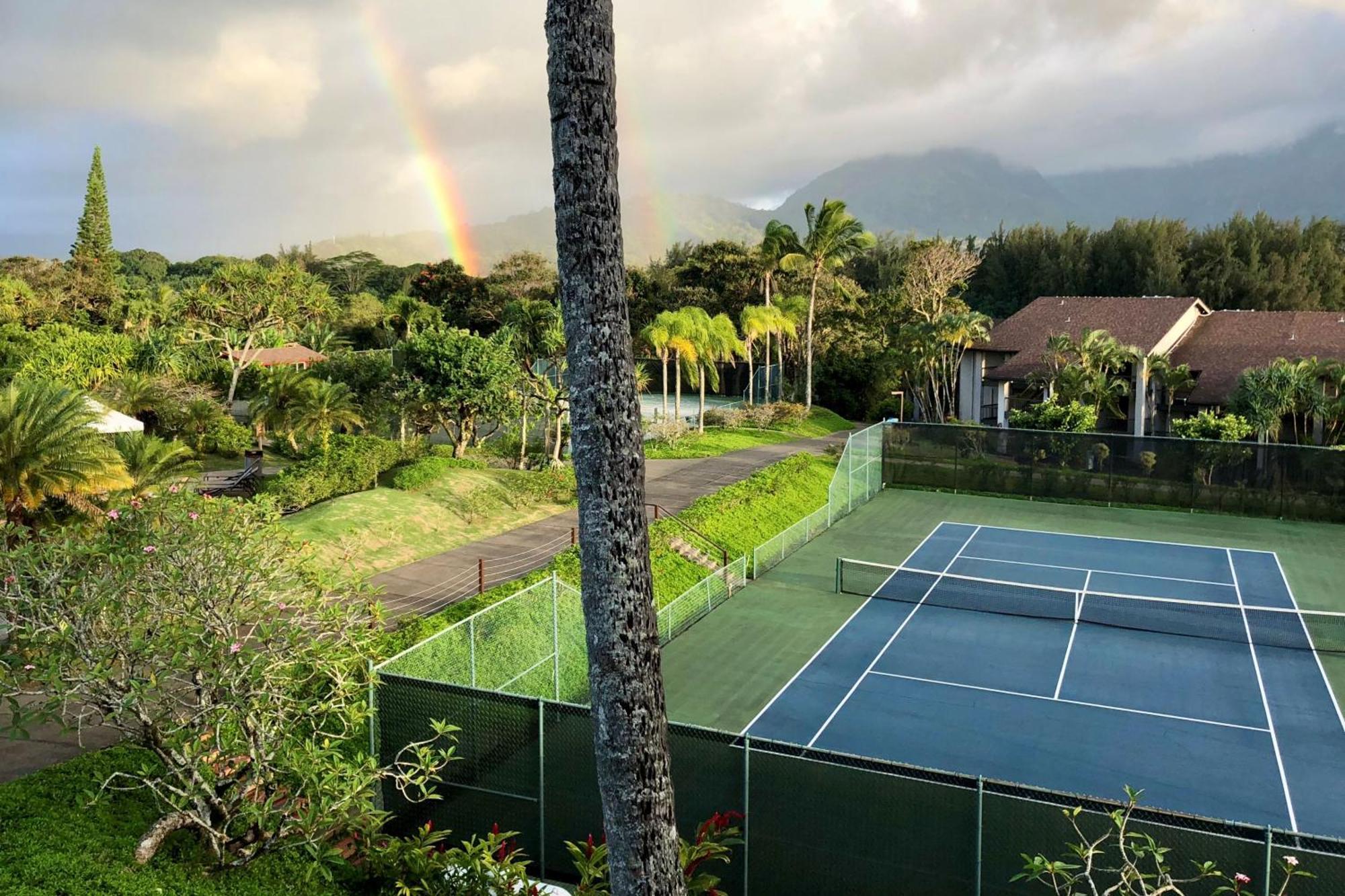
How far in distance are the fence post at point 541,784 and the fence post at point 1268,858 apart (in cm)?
631

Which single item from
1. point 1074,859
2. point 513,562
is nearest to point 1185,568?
point 513,562

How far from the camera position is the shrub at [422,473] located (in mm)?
25906

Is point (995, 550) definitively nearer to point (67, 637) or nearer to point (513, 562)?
point (513, 562)

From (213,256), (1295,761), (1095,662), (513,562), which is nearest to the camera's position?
(1295,761)

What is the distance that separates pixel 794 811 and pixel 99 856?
5.95 meters

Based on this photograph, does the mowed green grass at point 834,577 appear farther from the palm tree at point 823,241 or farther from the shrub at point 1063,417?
the palm tree at point 823,241

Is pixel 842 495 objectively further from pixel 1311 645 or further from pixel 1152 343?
pixel 1152 343

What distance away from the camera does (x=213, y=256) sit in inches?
4213

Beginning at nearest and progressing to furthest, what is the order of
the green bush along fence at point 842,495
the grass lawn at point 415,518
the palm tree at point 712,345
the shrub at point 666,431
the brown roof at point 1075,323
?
the grass lawn at point 415,518 → the green bush along fence at point 842,495 → the shrub at point 666,431 → the palm tree at point 712,345 → the brown roof at point 1075,323

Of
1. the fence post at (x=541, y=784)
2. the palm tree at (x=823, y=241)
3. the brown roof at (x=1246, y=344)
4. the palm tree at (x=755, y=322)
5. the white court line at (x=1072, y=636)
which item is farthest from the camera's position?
the palm tree at (x=823, y=241)

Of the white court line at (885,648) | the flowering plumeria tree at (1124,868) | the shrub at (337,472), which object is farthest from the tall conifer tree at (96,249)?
the flowering plumeria tree at (1124,868)

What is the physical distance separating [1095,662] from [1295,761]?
169 inches

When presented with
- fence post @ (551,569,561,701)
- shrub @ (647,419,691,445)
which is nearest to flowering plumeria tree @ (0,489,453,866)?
fence post @ (551,569,561,701)

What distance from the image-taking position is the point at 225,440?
3534cm
